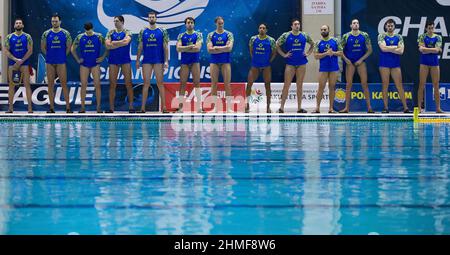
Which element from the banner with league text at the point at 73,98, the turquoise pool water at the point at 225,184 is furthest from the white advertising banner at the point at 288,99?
the turquoise pool water at the point at 225,184

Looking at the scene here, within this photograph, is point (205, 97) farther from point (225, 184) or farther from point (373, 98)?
point (225, 184)

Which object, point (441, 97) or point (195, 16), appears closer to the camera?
point (441, 97)

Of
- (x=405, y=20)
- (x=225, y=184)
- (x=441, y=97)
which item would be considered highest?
(x=405, y=20)

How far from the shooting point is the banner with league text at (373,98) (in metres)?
14.4

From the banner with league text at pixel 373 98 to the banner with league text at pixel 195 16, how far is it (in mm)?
2205

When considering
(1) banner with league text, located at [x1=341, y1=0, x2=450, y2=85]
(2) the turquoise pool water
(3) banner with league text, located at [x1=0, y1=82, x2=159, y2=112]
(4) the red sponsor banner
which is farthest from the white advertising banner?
(2) the turquoise pool water

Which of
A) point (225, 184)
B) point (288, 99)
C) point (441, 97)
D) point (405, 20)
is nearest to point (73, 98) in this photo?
point (288, 99)

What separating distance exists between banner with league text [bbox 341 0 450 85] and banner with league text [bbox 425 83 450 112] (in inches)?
65.1

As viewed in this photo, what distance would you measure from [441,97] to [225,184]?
1088 cm

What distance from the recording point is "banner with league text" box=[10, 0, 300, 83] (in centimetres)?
1609

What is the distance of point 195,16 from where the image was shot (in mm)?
16312

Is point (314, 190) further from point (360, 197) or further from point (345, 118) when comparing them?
point (345, 118)

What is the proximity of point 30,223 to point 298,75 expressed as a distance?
1034 cm
